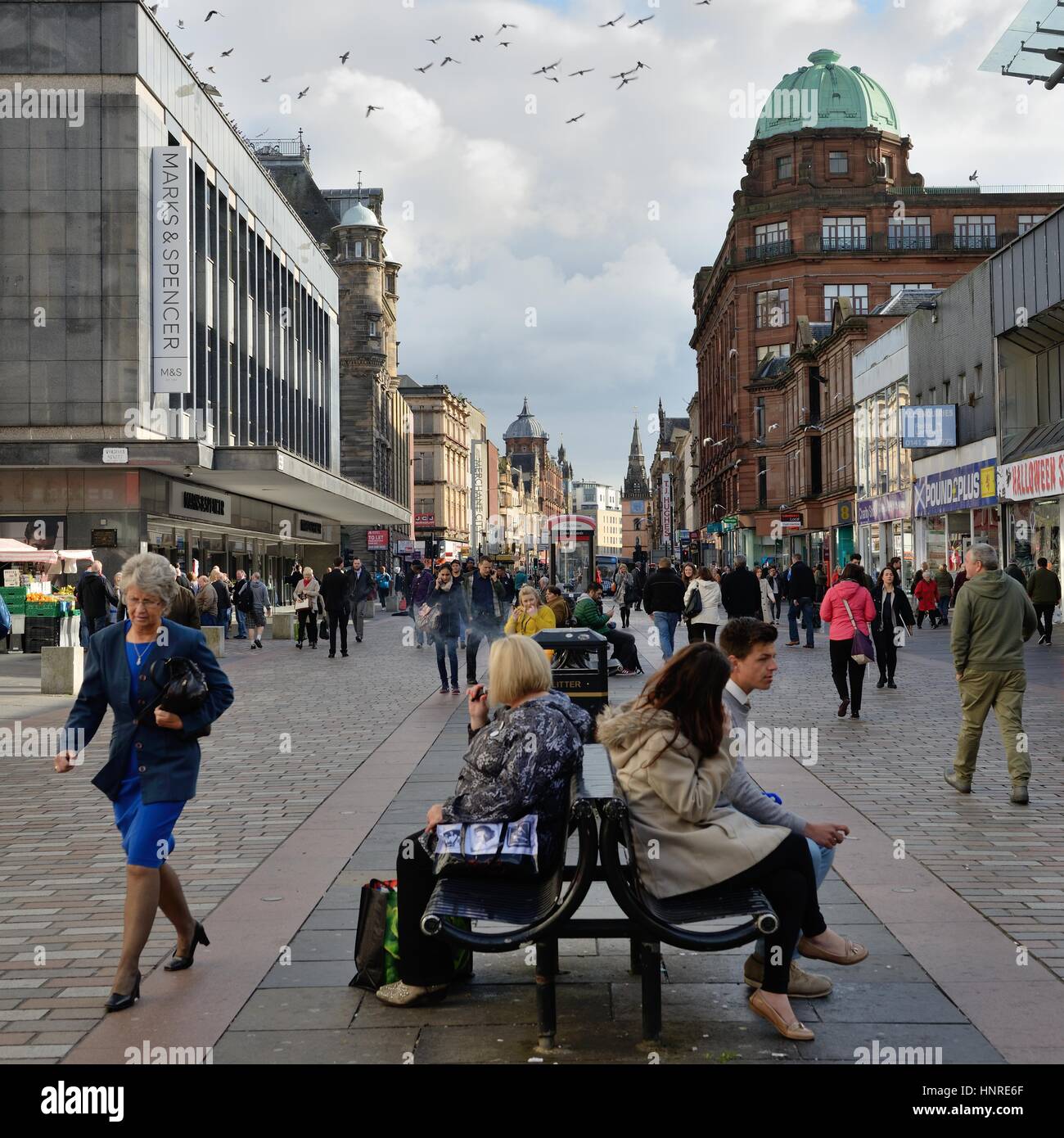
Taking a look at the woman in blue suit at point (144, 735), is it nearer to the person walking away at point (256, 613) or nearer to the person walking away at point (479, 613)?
the person walking away at point (479, 613)

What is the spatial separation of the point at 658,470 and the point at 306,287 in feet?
454

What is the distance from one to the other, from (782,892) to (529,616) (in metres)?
9.37

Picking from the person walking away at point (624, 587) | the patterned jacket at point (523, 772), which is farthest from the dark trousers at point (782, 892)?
the person walking away at point (624, 587)

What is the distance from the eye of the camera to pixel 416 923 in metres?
4.79

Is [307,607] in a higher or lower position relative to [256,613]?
higher

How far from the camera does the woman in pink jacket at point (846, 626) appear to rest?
13477 mm

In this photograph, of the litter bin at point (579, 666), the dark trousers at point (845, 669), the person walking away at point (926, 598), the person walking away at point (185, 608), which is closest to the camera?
the person walking away at point (185, 608)

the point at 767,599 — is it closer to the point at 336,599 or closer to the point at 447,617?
the point at 336,599

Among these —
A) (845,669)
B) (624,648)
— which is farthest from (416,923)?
(624,648)

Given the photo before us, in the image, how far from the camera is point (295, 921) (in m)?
5.83

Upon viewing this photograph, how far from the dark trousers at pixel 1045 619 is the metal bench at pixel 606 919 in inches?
849

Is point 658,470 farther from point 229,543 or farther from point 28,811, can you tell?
point 28,811

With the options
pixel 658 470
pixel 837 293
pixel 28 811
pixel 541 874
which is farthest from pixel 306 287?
pixel 658 470

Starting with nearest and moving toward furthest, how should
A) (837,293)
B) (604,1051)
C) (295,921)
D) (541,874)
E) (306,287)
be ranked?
(604,1051) → (541,874) → (295,921) → (306,287) → (837,293)
